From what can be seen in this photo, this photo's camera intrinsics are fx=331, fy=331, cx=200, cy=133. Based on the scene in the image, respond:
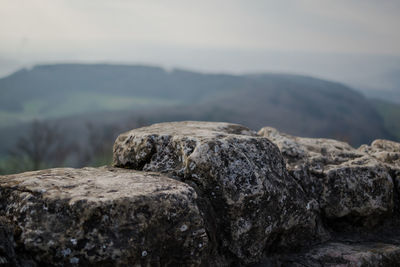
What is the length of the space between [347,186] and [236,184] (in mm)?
2413

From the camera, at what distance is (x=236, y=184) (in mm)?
4809

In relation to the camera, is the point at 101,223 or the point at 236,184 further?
the point at 236,184

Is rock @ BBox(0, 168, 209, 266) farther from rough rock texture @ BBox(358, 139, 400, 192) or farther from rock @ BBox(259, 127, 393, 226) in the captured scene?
rough rock texture @ BBox(358, 139, 400, 192)

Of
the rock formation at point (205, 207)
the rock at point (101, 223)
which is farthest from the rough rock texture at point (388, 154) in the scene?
the rock at point (101, 223)

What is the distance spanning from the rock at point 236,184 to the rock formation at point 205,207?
2 cm

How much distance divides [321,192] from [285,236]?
1.21 metres

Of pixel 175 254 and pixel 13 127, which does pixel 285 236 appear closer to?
pixel 175 254

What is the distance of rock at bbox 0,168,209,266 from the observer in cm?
371

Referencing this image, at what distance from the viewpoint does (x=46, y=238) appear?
372cm

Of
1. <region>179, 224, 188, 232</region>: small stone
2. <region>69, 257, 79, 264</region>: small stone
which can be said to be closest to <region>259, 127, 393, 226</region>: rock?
<region>179, 224, 188, 232</region>: small stone

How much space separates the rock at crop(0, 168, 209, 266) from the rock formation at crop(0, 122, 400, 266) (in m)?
0.01

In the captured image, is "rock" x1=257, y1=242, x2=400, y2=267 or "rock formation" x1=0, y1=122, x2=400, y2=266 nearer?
"rock formation" x1=0, y1=122, x2=400, y2=266

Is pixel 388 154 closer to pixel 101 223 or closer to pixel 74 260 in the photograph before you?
pixel 101 223

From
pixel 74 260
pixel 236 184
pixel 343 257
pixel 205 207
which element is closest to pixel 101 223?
pixel 74 260
